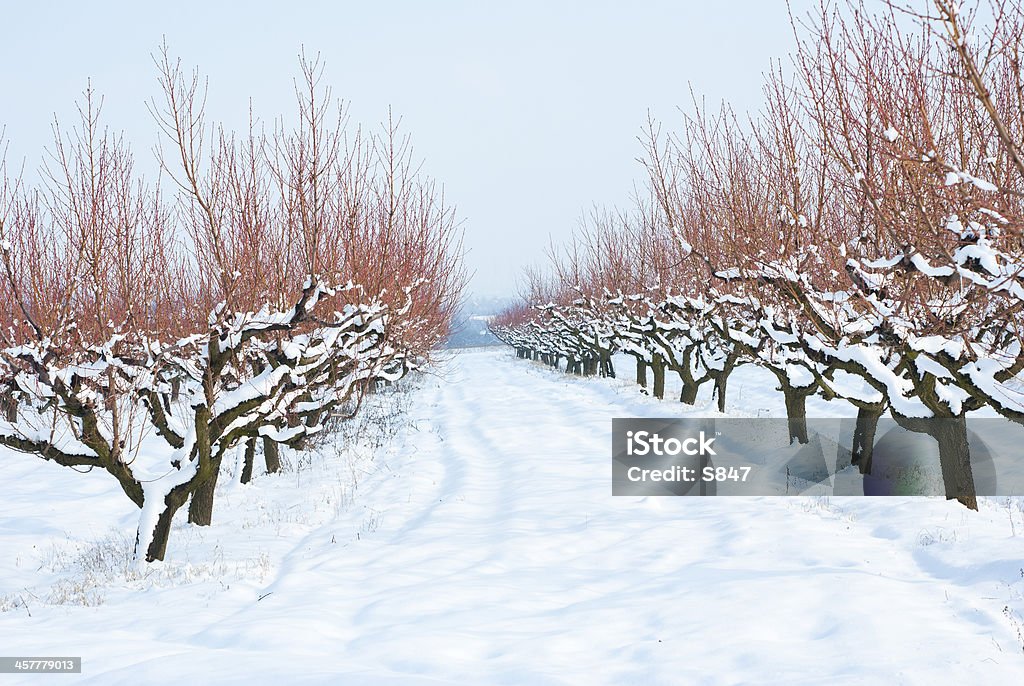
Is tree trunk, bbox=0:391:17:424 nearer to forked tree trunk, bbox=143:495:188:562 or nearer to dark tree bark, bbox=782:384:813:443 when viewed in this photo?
forked tree trunk, bbox=143:495:188:562

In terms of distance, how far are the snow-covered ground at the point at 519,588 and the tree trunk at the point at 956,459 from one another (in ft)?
0.91

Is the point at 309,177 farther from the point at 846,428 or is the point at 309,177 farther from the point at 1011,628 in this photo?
the point at 846,428

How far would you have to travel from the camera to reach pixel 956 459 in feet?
25.5

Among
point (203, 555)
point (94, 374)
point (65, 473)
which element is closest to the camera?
point (94, 374)

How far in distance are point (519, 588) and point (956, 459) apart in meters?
5.12

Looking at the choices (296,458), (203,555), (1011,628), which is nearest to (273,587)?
(203,555)

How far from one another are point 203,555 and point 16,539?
3.11m

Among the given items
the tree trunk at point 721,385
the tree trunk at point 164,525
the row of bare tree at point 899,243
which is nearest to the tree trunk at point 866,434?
the row of bare tree at point 899,243

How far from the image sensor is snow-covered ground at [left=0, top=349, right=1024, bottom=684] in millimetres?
4172

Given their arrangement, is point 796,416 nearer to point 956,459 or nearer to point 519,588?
point 956,459

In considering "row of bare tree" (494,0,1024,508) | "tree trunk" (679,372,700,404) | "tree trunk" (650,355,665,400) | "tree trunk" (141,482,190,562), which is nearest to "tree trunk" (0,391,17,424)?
"tree trunk" (141,482,190,562)

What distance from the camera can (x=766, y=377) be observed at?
86.2 ft

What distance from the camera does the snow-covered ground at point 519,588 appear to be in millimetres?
4172

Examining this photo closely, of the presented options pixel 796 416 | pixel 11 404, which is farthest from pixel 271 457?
pixel 796 416
